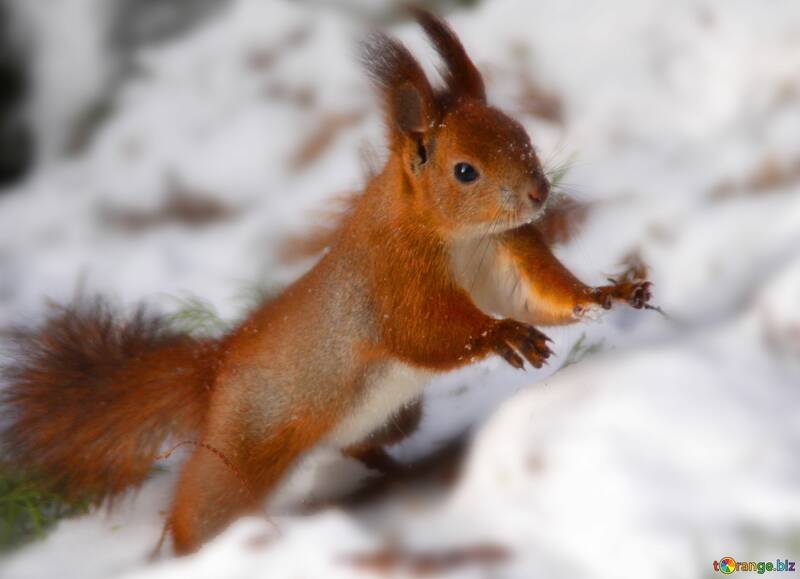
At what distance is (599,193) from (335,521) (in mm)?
611

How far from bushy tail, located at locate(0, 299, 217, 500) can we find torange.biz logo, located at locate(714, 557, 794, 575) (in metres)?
0.53

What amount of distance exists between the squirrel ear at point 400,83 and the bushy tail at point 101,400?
0.33m

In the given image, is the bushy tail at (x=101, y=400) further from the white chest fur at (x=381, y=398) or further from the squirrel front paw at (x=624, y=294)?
the squirrel front paw at (x=624, y=294)

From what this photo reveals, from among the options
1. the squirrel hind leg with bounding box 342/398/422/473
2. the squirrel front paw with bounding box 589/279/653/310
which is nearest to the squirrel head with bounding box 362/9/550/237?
the squirrel front paw with bounding box 589/279/653/310

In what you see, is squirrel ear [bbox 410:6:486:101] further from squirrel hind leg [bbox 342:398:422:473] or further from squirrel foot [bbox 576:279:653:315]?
squirrel hind leg [bbox 342:398:422:473]

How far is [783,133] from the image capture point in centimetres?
123

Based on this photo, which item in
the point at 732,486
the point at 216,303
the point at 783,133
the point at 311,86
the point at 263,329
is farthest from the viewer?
the point at 311,86

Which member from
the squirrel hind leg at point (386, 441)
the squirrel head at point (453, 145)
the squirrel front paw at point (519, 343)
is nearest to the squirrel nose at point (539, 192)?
the squirrel head at point (453, 145)

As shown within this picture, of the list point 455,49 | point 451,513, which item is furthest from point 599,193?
point 451,513

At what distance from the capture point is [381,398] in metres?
0.95

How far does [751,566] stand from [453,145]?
42 centimetres

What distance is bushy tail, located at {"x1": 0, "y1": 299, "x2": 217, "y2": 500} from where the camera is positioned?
1.00 meters

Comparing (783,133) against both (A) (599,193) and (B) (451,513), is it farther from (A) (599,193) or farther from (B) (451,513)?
(B) (451,513)

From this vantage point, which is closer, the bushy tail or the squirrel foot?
the squirrel foot
